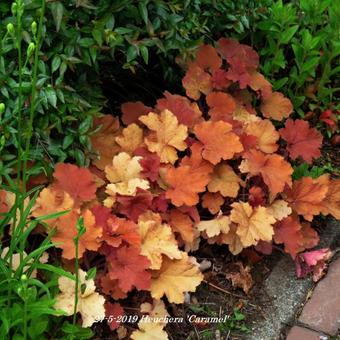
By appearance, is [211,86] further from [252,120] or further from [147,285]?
[147,285]

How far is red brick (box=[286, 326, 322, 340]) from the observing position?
2.50 metres

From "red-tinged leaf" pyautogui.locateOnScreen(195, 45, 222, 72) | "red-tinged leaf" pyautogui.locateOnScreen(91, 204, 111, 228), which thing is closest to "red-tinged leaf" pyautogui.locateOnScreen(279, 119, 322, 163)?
"red-tinged leaf" pyautogui.locateOnScreen(195, 45, 222, 72)

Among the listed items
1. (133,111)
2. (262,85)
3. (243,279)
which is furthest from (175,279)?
(262,85)

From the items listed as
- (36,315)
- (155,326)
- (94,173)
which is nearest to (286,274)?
(155,326)

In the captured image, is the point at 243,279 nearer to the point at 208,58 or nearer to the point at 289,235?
the point at 289,235

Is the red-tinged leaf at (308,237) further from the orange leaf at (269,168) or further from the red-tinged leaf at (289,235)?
the orange leaf at (269,168)

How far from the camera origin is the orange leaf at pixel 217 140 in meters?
2.75

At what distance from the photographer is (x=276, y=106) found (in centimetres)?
325

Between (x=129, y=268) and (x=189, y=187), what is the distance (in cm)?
46

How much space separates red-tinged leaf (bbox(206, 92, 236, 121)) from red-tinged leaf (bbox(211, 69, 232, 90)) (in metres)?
0.09

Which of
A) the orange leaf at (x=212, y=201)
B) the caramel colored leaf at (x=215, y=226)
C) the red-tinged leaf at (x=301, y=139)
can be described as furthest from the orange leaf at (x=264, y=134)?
the caramel colored leaf at (x=215, y=226)

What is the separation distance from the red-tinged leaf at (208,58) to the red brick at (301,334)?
A: 1282mm

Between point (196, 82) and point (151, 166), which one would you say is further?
point (196, 82)

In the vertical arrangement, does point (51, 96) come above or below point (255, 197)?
above
